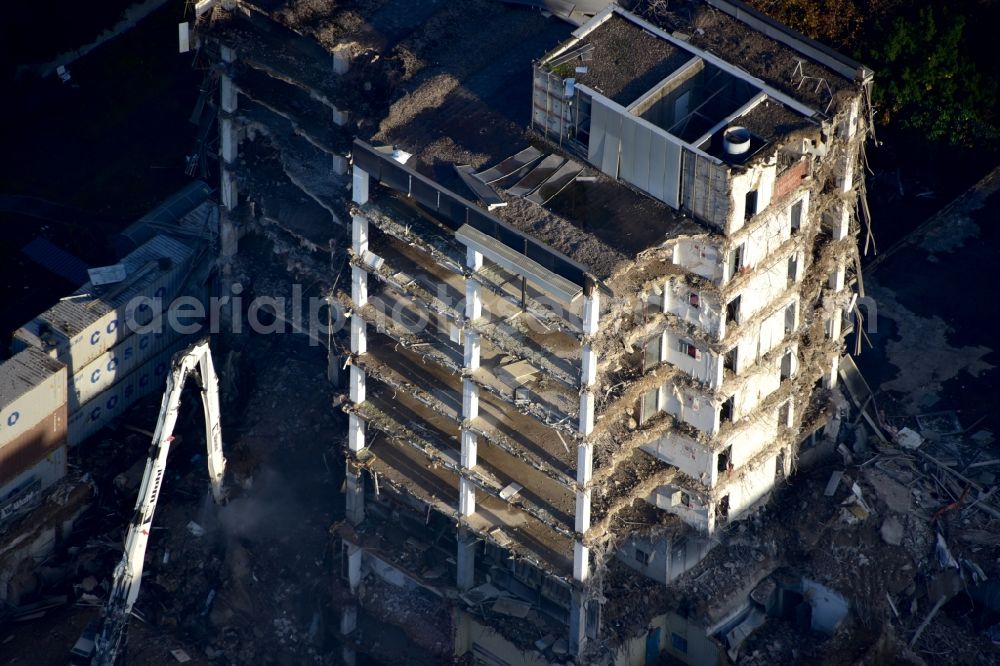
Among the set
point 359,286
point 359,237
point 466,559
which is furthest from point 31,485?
point 359,237

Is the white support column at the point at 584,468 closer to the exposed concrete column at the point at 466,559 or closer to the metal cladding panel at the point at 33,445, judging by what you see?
the exposed concrete column at the point at 466,559

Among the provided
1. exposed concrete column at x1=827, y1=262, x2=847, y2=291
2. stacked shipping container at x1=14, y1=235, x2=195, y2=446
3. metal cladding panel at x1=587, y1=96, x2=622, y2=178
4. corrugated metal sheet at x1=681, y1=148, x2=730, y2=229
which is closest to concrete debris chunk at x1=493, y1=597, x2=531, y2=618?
exposed concrete column at x1=827, y1=262, x2=847, y2=291

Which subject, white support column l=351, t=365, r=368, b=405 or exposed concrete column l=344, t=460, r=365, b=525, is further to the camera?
exposed concrete column l=344, t=460, r=365, b=525

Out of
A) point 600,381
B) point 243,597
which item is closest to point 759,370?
point 600,381

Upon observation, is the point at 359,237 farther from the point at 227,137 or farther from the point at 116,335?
the point at 116,335

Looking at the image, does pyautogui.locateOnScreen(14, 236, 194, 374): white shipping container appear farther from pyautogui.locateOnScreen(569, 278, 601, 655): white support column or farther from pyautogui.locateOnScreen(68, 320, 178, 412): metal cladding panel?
pyautogui.locateOnScreen(569, 278, 601, 655): white support column

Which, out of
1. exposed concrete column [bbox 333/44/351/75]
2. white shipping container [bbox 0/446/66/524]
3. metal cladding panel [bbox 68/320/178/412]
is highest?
exposed concrete column [bbox 333/44/351/75]
